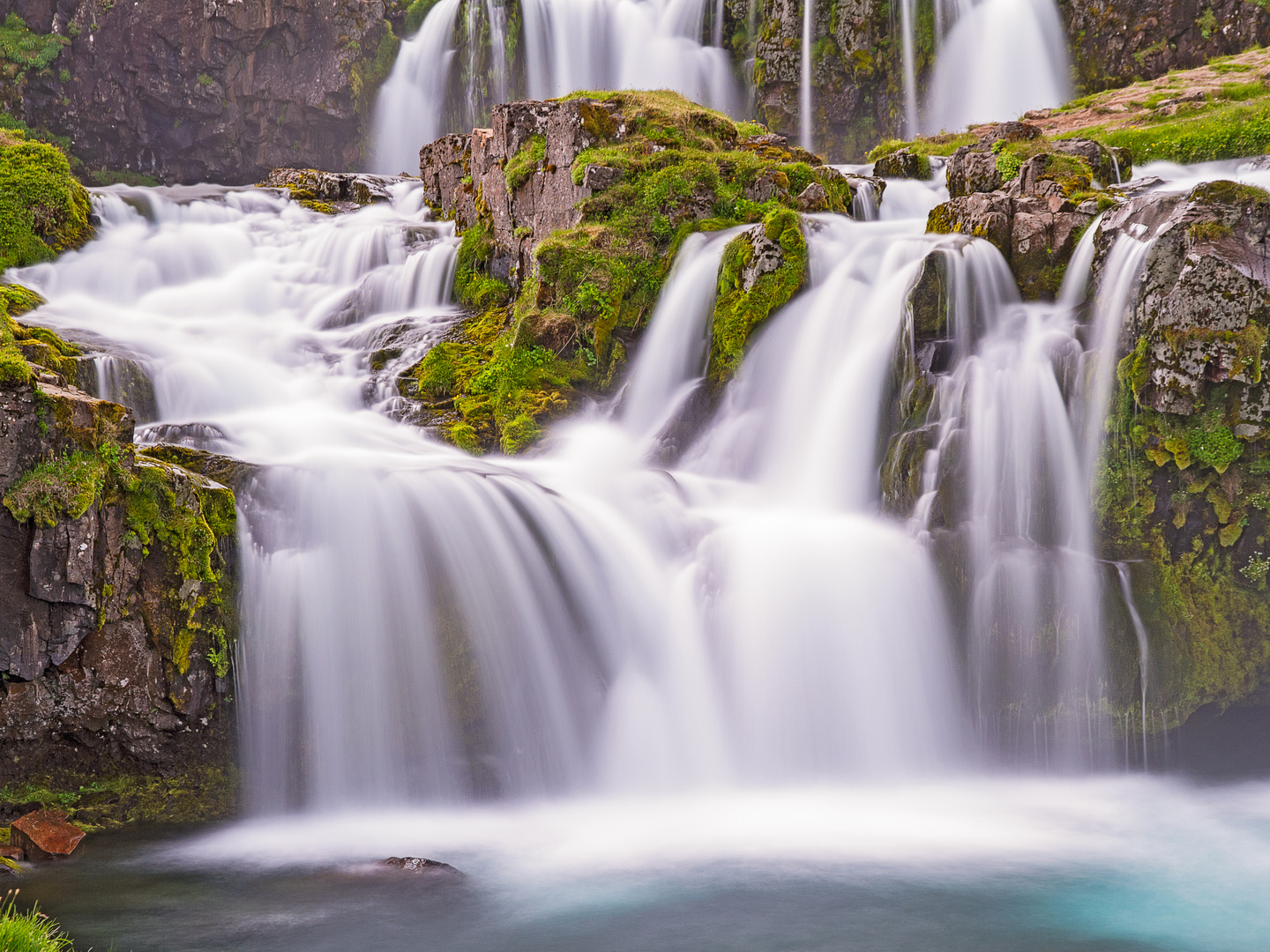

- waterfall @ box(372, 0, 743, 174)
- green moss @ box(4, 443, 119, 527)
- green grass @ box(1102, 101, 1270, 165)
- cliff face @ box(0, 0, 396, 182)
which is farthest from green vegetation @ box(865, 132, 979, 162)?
cliff face @ box(0, 0, 396, 182)

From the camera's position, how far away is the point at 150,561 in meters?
6.59

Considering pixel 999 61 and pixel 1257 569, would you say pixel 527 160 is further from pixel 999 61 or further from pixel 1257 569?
pixel 999 61

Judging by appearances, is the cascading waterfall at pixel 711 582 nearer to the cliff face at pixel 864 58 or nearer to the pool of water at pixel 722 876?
the pool of water at pixel 722 876

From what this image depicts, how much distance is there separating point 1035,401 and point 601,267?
17.2 feet

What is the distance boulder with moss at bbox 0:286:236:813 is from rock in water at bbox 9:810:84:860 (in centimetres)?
34

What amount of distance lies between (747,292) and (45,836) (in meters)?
7.86

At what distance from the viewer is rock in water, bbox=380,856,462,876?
571 cm

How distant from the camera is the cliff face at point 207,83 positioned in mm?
26453

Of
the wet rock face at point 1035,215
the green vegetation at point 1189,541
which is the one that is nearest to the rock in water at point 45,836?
Result: the green vegetation at point 1189,541

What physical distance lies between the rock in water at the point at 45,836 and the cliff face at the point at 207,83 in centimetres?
2659

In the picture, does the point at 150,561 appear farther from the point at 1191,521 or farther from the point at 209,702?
the point at 1191,521

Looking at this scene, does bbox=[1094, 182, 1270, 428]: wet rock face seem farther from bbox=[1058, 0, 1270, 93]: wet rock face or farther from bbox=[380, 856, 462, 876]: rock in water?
bbox=[1058, 0, 1270, 93]: wet rock face

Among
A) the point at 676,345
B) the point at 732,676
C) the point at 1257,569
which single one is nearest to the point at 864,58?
the point at 676,345

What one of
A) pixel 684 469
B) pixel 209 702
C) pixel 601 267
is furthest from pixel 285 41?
pixel 209 702
